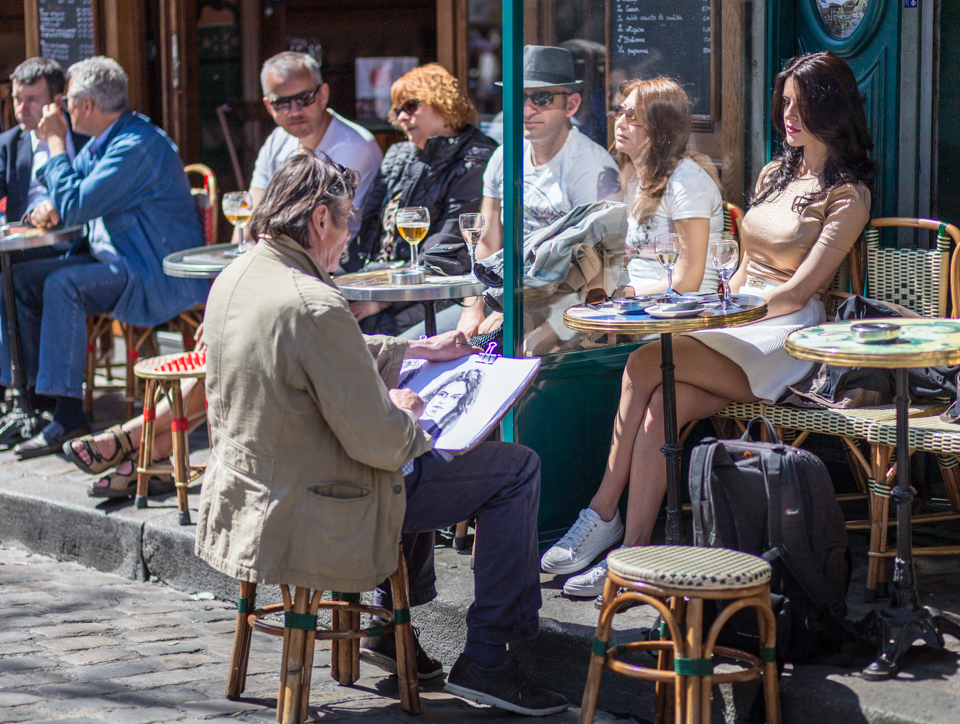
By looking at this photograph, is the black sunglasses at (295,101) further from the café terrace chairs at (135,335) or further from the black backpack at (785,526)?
the black backpack at (785,526)

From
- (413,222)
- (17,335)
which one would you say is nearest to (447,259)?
(413,222)

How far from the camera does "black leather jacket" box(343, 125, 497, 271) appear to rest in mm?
5047

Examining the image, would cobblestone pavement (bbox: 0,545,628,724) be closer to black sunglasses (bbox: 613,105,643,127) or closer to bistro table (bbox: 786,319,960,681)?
bistro table (bbox: 786,319,960,681)

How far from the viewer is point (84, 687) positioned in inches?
133

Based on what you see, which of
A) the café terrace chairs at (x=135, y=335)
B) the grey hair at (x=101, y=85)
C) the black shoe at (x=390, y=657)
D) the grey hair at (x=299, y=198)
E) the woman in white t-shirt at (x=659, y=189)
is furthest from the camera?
the café terrace chairs at (x=135, y=335)

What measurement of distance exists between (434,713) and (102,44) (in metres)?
5.77

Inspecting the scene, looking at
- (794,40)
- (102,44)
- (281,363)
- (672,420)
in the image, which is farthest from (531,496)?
(102,44)

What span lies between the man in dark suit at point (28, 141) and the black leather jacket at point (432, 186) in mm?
1806

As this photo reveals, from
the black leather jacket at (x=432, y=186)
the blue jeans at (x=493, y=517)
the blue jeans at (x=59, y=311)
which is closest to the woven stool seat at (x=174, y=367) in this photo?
the black leather jacket at (x=432, y=186)

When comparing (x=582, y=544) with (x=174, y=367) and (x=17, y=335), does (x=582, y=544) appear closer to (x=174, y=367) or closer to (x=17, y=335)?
(x=174, y=367)

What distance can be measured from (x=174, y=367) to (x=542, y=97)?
1.75m

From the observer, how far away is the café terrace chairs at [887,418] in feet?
11.4

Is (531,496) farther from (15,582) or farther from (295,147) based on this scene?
(295,147)

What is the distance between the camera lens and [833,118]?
3.97 meters
